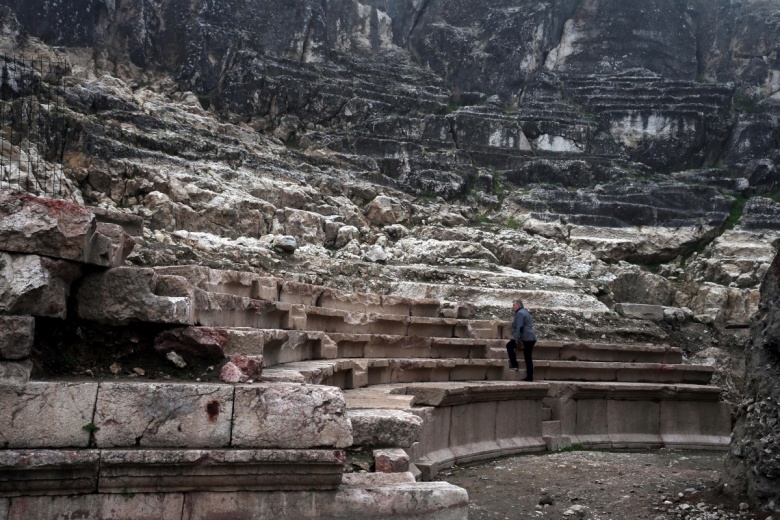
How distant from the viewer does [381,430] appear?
5.09 meters

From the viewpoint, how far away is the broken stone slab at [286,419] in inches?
162

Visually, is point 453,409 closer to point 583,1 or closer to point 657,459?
point 657,459

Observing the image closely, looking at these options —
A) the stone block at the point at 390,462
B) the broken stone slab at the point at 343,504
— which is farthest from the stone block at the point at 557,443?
the broken stone slab at the point at 343,504

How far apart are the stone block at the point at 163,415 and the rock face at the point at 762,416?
3.95 m

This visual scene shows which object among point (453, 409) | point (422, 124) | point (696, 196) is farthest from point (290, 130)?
point (453, 409)

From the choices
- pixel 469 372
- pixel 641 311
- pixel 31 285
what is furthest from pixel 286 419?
pixel 641 311

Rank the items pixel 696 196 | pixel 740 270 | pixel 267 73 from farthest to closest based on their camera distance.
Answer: pixel 267 73 → pixel 696 196 → pixel 740 270

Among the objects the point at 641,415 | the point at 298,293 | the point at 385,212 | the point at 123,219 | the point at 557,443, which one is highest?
the point at 385,212

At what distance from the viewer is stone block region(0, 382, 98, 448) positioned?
388cm

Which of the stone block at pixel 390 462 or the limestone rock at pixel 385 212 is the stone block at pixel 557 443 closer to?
the stone block at pixel 390 462

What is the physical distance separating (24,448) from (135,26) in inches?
1123

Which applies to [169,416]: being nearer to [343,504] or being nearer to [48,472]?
[48,472]

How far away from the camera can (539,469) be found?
26.8 ft

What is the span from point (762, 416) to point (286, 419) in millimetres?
3812
